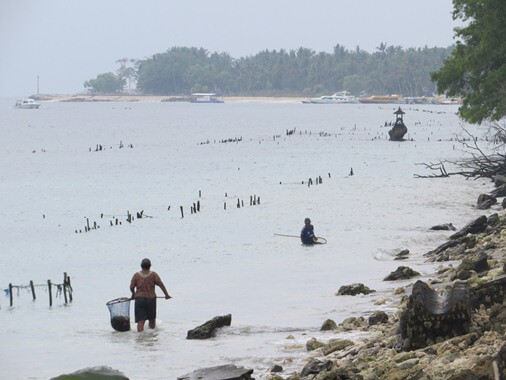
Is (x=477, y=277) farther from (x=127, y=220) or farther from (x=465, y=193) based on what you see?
(x=465, y=193)

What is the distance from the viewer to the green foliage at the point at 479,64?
4834 centimetres

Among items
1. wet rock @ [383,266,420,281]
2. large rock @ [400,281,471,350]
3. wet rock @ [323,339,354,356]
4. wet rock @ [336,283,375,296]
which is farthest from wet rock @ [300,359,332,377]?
wet rock @ [383,266,420,281]

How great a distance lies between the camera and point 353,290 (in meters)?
21.5

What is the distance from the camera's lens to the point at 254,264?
28797 mm

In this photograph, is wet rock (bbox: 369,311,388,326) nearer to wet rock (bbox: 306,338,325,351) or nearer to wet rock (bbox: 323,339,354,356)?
wet rock (bbox: 306,338,325,351)

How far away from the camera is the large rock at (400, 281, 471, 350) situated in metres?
12.9

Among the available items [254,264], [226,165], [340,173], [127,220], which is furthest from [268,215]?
[226,165]

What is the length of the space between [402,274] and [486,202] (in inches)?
607

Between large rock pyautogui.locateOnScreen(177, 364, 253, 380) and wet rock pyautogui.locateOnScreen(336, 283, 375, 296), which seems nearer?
large rock pyautogui.locateOnScreen(177, 364, 253, 380)

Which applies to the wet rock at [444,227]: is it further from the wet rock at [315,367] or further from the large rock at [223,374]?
the large rock at [223,374]

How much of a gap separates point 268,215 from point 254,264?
11.7 m

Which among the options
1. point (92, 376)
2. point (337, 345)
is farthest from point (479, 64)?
point (92, 376)

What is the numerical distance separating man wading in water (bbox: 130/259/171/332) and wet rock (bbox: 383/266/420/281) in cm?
574

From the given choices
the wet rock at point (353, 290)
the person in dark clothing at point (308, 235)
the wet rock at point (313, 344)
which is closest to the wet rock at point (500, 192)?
the person in dark clothing at point (308, 235)
